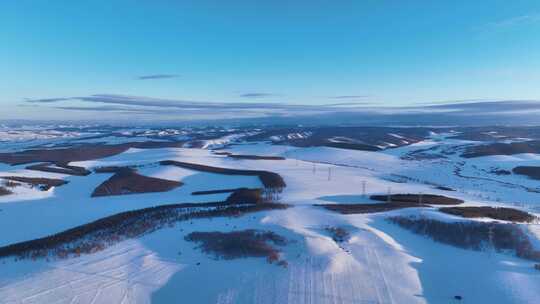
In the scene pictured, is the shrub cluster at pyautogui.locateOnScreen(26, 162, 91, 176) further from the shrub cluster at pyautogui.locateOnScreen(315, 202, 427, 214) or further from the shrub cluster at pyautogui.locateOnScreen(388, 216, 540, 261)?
the shrub cluster at pyautogui.locateOnScreen(388, 216, 540, 261)

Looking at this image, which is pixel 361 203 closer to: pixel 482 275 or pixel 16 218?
pixel 482 275

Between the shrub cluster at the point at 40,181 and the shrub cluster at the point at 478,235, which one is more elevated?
the shrub cluster at the point at 478,235

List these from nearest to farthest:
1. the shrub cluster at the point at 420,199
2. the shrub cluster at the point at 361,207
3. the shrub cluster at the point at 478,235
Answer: the shrub cluster at the point at 478,235, the shrub cluster at the point at 361,207, the shrub cluster at the point at 420,199

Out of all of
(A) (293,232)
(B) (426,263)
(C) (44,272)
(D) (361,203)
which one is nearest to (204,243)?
(A) (293,232)

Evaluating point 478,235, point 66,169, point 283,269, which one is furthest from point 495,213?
point 66,169

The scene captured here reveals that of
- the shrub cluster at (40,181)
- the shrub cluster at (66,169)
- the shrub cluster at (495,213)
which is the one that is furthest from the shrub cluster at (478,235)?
the shrub cluster at (66,169)

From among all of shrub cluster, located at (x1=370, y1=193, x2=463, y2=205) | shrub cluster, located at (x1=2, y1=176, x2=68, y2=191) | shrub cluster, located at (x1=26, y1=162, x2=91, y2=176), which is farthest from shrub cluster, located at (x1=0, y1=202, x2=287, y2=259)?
shrub cluster, located at (x1=26, y1=162, x2=91, y2=176)

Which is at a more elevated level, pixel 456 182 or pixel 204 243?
pixel 204 243

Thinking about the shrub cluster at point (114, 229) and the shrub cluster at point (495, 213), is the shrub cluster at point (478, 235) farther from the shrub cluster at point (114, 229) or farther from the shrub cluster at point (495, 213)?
the shrub cluster at point (114, 229)

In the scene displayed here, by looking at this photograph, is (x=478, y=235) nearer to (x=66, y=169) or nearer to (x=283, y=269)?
(x=283, y=269)

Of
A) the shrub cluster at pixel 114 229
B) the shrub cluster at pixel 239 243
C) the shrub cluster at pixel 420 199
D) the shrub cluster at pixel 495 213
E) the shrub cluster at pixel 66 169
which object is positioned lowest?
the shrub cluster at pixel 66 169

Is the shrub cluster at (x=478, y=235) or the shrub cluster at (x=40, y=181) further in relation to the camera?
the shrub cluster at (x=40, y=181)
